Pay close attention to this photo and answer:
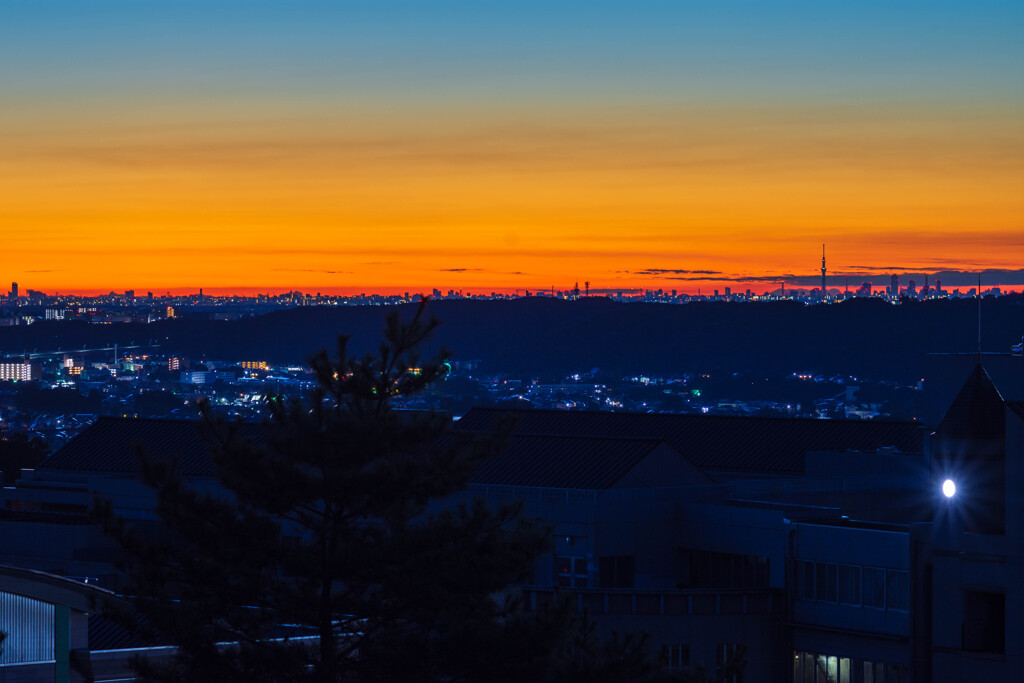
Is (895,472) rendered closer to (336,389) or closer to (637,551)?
(637,551)

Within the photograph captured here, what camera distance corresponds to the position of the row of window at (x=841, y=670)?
141 ft

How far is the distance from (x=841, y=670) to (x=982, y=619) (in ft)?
14.3

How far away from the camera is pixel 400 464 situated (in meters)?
27.7

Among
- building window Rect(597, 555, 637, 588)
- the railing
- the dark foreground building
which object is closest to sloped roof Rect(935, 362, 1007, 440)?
the dark foreground building

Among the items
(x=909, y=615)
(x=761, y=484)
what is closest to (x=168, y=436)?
(x=761, y=484)

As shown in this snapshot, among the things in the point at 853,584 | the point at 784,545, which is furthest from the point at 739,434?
the point at 853,584

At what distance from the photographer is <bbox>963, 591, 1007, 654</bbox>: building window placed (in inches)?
1614

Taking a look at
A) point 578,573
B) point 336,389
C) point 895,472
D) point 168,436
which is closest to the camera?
point 336,389

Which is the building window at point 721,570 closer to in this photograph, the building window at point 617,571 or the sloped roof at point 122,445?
the building window at point 617,571

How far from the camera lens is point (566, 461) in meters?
52.2

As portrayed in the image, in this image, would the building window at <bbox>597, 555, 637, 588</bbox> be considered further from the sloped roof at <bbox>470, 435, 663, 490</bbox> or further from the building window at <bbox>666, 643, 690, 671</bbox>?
the building window at <bbox>666, 643, 690, 671</bbox>

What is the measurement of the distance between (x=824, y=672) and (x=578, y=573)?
698 cm

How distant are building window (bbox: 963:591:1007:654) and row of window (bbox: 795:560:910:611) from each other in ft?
6.19

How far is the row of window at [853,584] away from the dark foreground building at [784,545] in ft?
0.13
